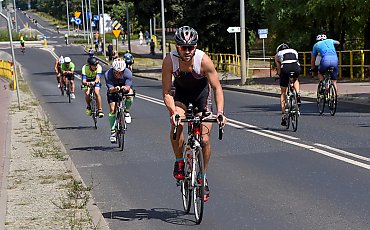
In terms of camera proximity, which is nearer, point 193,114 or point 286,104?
point 193,114

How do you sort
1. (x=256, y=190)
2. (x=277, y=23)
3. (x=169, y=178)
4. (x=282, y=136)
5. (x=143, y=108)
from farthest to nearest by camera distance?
1. (x=277, y=23)
2. (x=143, y=108)
3. (x=282, y=136)
4. (x=169, y=178)
5. (x=256, y=190)

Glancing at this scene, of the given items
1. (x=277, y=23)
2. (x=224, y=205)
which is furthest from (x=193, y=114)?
(x=277, y=23)

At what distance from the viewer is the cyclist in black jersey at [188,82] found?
7.48 metres

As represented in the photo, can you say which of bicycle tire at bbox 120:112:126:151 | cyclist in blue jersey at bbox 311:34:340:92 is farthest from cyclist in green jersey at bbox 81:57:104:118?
cyclist in blue jersey at bbox 311:34:340:92

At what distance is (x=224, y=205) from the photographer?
27.9 ft

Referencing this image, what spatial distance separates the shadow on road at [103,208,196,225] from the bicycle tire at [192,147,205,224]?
0.18 metres

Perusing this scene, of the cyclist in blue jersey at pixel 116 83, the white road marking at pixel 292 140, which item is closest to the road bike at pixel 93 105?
the white road marking at pixel 292 140

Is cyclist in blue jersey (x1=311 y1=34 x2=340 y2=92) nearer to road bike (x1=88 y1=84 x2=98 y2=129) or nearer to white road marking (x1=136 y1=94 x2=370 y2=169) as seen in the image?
white road marking (x1=136 y1=94 x2=370 y2=169)

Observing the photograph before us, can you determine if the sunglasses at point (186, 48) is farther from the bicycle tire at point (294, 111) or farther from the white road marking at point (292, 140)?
the bicycle tire at point (294, 111)

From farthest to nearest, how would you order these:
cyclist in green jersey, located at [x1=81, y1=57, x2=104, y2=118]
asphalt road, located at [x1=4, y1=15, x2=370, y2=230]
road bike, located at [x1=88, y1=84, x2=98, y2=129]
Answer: road bike, located at [x1=88, y1=84, x2=98, y2=129]
cyclist in green jersey, located at [x1=81, y1=57, x2=104, y2=118]
asphalt road, located at [x1=4, y1=15, x2=370, y2=230]

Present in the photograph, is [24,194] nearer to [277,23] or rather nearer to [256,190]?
[256,190]

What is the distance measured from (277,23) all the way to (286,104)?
2175 centimetres

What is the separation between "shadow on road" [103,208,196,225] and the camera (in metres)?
7.89

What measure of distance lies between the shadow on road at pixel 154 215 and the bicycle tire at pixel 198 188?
18 cm
